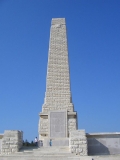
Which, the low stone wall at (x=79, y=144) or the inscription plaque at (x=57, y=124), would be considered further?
the inscription plaque at (x=57, y=124)

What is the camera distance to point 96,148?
1219 cm

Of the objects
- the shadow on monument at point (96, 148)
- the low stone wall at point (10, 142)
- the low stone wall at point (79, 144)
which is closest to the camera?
the low stone wall at point (79, 144)

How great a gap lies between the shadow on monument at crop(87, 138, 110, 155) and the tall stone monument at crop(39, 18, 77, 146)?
127 inches

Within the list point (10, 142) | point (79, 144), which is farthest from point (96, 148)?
point (10, 142)

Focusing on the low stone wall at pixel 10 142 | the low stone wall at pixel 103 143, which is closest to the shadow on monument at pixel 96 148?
the low stone wall at pixel 103 143

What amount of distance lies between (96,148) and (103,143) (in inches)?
17.4

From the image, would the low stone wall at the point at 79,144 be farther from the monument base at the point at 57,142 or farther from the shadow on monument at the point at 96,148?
the monument base at the point at 57,142

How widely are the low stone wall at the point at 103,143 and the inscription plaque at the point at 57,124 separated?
354 cm

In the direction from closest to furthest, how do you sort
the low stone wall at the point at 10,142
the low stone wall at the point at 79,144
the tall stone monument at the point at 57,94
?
the low stone wall at the point at 79,144 < the low stone wall at the point at 10,142 < the tall stone monument at the point at 57,94

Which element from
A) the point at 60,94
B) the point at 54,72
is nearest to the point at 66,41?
the point at 54,72

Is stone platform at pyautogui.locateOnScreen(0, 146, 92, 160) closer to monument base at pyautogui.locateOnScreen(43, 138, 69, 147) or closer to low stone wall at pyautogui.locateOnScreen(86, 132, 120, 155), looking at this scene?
low stone wall at pyautogui.locateOnScreen(86, 132, 120, 155)

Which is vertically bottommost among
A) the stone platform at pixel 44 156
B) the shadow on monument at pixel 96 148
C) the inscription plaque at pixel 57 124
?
the stone platform at pixel 44 156

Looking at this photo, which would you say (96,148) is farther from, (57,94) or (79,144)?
(57,94)

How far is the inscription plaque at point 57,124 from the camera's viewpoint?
15.7m
